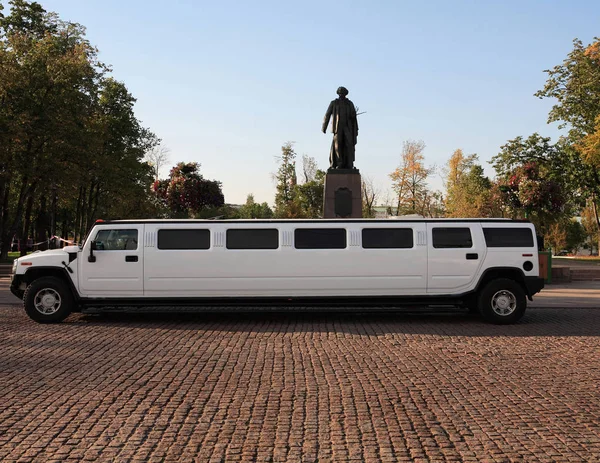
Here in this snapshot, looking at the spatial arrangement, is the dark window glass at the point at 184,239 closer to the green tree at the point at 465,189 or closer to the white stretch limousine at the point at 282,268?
the white stretch limousine at the point at 282,268

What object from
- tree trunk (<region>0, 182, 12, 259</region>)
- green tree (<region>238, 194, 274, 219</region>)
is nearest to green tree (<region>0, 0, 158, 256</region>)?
tree trunk (<region>0, 182, 12, 259</region>)

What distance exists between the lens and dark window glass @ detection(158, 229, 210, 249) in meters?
12.6

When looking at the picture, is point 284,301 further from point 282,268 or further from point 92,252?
point 92,252

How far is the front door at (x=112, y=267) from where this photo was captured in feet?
41.2

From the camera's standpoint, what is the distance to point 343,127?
2127 cm

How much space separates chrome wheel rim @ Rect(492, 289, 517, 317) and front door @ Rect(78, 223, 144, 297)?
650 centimetres

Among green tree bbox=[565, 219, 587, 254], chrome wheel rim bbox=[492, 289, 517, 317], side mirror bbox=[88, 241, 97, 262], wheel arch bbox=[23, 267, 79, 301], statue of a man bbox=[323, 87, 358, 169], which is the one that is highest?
statue of a man bbox=[323, 87, 358, 169]

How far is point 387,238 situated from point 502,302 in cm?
239

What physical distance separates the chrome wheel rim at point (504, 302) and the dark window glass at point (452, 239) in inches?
41.2

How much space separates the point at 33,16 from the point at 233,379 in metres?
37.7

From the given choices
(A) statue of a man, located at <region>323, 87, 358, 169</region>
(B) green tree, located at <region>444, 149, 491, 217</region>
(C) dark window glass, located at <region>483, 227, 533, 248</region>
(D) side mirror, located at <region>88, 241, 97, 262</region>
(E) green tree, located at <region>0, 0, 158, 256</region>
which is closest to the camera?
(D) side mirror, located at <region>88, 241, 97, 262</region>

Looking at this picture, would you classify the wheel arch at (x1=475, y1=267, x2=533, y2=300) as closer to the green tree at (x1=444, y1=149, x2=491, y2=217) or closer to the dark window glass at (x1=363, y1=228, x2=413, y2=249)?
the dark window glass at (x1=363, y1=228, x2=413, y2=249)

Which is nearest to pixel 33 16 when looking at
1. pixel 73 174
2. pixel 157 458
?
pixel 73 174

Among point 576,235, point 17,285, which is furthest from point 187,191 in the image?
point 576,235
